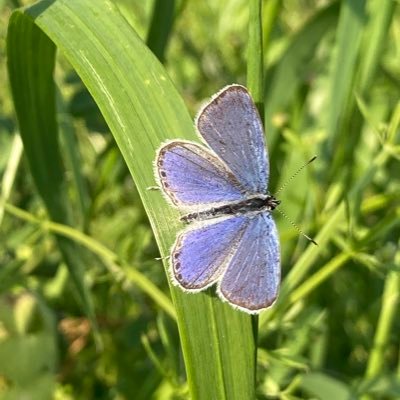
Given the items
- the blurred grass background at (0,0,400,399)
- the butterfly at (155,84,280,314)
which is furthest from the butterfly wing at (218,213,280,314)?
the blurred grass background at (0,0,400,399)

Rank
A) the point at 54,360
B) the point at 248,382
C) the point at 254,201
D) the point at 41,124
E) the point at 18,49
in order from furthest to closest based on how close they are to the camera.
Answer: the point at 54,360 < the point at 41,124 < the point at 18,49 < the point at 254,201 < the point at 248,382

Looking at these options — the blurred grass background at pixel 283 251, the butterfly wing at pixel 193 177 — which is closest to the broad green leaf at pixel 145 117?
the butterfly wing at pixel 193 177

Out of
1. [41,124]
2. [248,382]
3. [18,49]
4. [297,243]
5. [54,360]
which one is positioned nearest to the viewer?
[248,382]

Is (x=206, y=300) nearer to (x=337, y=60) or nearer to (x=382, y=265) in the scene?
(x=382, y=265)

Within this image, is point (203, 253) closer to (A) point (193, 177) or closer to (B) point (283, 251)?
(A) point (193, 177)

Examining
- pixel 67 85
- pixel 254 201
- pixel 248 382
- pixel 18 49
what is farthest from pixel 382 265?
pixel 67 85

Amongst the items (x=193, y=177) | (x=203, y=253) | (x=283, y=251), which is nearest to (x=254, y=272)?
(x=203, y=253)
